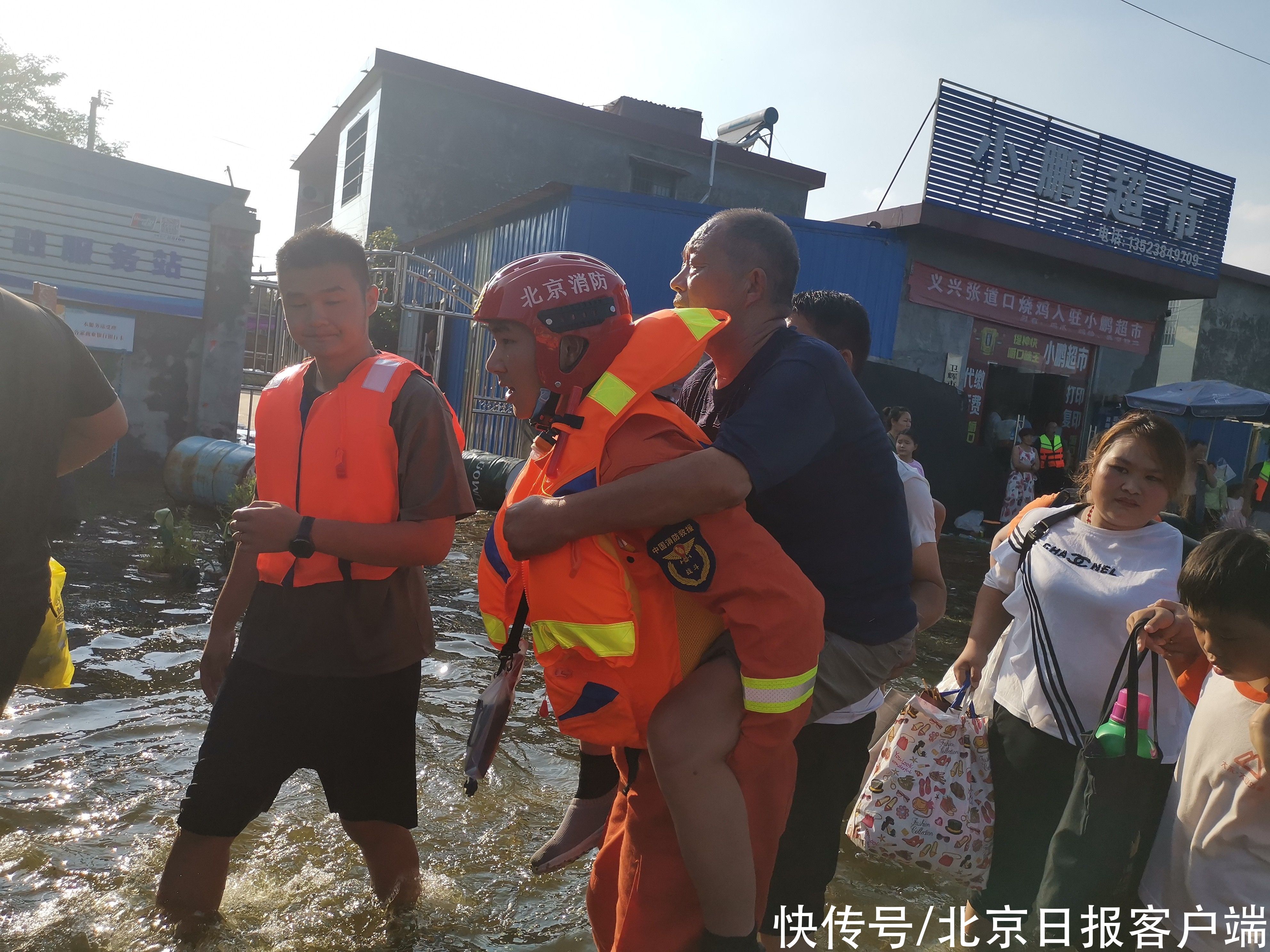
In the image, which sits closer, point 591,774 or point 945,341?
point 591,774

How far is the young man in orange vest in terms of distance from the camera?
265cm

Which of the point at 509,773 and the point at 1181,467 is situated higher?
the point at 1181,467

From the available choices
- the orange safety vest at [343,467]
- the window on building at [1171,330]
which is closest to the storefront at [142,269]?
the orange safety vest at [343,467]

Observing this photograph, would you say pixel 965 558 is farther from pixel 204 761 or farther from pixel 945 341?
pixel 204 761

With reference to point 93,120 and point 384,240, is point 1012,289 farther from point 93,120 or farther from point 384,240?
point 93,120

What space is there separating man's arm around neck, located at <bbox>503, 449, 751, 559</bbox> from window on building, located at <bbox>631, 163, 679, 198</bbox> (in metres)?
20.5

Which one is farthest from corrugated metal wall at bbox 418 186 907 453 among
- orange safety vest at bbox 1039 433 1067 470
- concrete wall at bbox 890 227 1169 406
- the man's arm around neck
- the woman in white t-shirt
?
the man's arm around neck

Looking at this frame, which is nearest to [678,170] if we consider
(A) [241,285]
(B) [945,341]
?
(B) [945,341]

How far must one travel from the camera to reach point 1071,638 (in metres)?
2.89

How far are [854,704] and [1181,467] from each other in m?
1.45

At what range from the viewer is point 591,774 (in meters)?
2.40

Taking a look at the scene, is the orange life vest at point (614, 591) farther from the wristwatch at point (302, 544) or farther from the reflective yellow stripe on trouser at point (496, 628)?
the wristwatch at point (302, 544)

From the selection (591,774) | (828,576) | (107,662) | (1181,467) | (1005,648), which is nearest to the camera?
(828,576)

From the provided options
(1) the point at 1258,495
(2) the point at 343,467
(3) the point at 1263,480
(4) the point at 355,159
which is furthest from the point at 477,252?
(2) the point at 343,467
